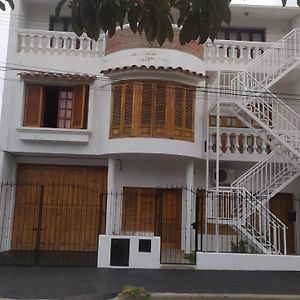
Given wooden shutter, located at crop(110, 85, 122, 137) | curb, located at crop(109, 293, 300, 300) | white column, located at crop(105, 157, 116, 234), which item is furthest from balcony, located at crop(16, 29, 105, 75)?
curb, located at crop(109, 293, 300, 300)

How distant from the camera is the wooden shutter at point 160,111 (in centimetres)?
1461

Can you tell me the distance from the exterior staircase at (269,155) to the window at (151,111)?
1.53 m

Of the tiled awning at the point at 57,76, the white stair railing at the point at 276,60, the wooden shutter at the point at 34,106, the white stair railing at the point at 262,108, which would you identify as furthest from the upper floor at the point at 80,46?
the white stair railing at the point at 262,108

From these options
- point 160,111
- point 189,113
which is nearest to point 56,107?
point 160,111

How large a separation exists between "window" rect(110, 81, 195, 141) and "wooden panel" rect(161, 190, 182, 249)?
2323mm

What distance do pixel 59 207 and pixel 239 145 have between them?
21.4 ft

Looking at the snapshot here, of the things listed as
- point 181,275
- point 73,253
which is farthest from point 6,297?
point 73,253

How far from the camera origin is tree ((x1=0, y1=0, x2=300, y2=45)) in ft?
9.91

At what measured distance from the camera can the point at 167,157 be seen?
1512cm

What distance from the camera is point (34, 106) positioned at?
15.6m

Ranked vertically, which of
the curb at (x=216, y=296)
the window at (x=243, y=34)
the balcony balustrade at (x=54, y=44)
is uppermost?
the window at (x=243, y=34)

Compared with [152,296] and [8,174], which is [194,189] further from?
[152,296]

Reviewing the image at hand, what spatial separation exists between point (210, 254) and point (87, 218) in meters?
5.31

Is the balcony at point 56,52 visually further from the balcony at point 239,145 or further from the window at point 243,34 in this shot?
the window at point 243,34
